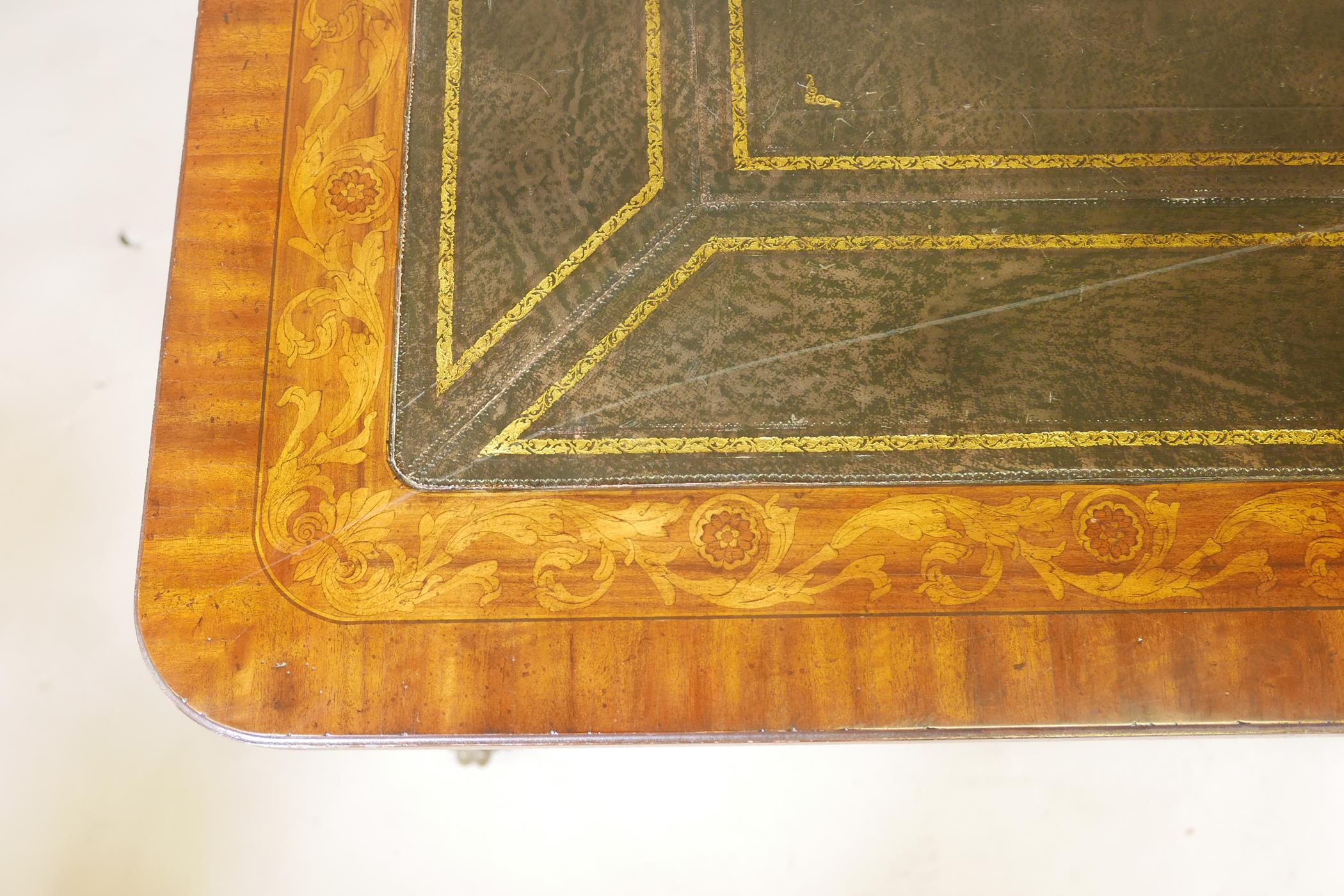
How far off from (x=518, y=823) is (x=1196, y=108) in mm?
1633

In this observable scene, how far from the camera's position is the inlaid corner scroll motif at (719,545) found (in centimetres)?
119

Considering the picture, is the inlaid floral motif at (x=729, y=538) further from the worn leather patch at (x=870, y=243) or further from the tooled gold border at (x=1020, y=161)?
the tooled gold border at (x=1020, y=161)

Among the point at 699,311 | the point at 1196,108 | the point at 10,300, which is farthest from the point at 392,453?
the point at 1196,108

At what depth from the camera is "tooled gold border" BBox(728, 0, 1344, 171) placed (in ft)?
4.45

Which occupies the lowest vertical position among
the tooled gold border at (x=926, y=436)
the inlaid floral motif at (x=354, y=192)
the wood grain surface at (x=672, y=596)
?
the wood grain surface at (x=672, y=596)

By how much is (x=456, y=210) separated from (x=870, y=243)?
27.1 inches

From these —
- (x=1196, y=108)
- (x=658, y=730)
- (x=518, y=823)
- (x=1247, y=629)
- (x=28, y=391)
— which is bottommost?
(x=518, y=823)

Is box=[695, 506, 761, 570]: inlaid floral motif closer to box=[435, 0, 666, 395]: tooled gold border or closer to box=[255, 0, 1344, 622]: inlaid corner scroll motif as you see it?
box=[255, 0, 1344, 622]: inlaid corner scroll motif

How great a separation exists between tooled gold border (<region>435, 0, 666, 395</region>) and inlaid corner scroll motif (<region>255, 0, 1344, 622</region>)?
14cm

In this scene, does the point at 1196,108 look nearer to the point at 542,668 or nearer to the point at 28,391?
the point at 542,668

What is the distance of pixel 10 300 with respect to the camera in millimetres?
1406

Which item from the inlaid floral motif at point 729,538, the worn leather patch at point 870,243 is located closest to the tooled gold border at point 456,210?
the worn leather patch at point 870,243

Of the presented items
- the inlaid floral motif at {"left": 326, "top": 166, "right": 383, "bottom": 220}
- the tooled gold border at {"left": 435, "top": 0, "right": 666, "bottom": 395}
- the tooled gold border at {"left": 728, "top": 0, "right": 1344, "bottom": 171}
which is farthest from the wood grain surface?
the tooled gold border at {"left": 728, "top": 0, "right": 1344, "bottom": 171}

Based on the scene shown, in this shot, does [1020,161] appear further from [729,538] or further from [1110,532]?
[729,538]
